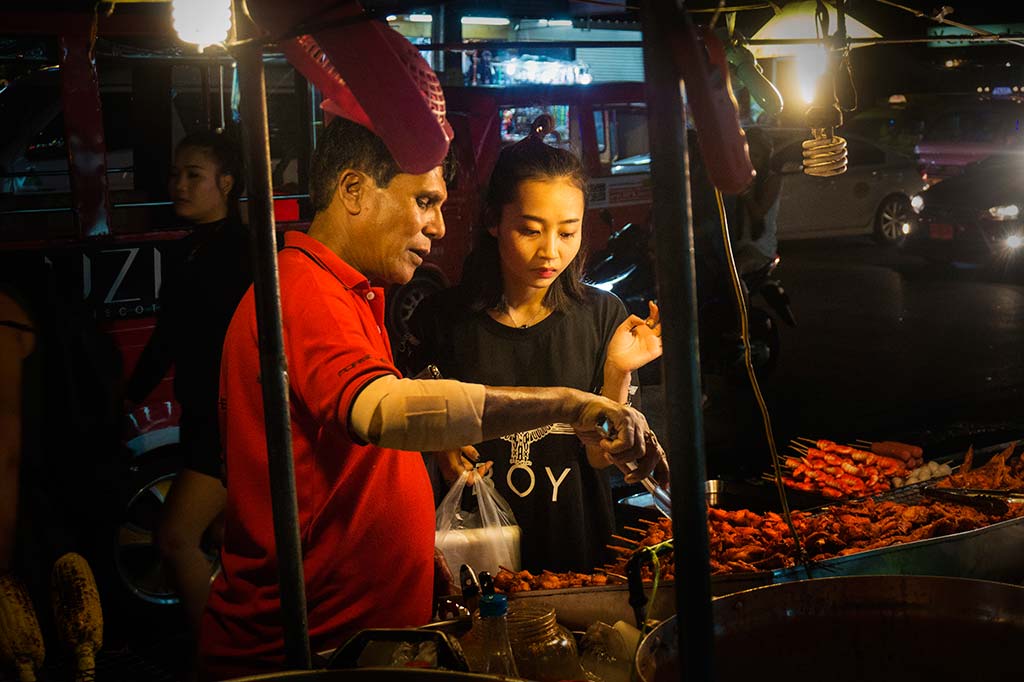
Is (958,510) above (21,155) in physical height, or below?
below

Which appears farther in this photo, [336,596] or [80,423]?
[80,423]

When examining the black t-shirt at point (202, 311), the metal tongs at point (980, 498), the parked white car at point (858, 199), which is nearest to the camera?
the metal tongs at point (980, 498)

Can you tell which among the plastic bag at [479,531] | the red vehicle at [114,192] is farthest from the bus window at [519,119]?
the plastic bag at [479,531]

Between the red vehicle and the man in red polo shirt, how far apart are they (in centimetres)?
249

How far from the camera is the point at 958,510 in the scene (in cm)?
390

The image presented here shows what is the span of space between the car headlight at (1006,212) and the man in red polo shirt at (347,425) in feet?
45.7

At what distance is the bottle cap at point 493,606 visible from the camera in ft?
7.42

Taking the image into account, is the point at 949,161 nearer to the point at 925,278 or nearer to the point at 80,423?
the point at 925,278

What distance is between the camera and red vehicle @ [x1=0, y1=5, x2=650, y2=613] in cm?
579

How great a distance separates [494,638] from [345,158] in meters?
1.16

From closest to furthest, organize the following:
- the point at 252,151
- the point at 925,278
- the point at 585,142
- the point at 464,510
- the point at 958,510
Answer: the point at 252,151 → the point at 464,510 → the point at 958,510 → the point at 585,142 → the point at 925,278

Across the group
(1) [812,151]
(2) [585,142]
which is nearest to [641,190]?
(2) [585,142]

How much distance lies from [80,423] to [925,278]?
13146mm

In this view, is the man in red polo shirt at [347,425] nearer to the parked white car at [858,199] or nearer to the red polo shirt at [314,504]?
the red polo shirt at [314,504]
